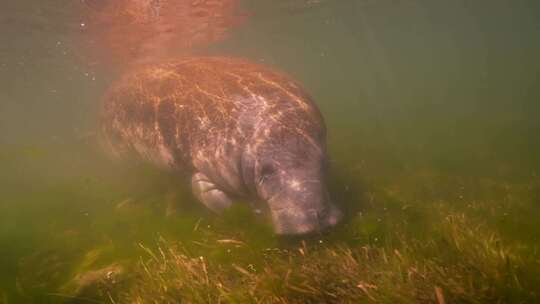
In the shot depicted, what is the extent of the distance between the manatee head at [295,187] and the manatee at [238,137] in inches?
0.5

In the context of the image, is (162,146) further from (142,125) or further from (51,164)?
(51,164)

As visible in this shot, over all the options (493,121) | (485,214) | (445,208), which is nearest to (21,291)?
(445,208)

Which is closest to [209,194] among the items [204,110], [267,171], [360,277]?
[267,171]

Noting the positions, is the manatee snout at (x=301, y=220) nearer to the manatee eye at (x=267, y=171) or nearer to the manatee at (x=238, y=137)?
the manatee at (x=238, y=137)

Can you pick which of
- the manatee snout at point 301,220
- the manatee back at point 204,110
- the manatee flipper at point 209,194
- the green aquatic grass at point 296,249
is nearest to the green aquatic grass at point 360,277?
the green aquatic grass at point 296,249

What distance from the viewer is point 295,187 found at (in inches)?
200

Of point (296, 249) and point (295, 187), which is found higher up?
point (295, 187)

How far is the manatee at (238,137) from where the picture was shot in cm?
513

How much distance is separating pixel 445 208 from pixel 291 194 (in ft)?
10.2

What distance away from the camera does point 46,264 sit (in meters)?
6.24

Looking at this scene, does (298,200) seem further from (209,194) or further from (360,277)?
(209,194)

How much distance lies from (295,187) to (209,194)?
66.3 inches

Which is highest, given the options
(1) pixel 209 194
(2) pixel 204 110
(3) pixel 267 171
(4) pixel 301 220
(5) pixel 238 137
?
(2) pixel 204 110

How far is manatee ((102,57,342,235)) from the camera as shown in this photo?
5129 mm
